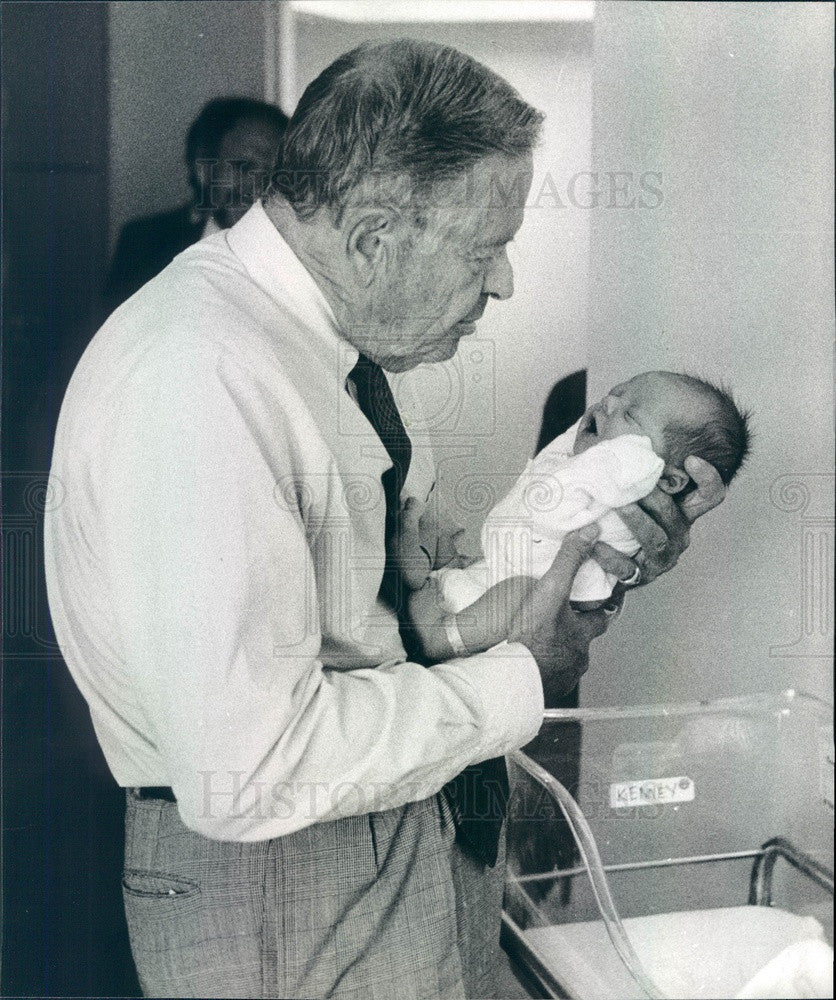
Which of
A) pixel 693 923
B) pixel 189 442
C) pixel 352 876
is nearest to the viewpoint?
pixel 189 442

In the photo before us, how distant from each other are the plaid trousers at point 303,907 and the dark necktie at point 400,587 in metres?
0.02

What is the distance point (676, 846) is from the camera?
4.48 ft

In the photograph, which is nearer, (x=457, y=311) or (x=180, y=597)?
(x=180, y=597)

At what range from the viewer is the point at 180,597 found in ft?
3.76

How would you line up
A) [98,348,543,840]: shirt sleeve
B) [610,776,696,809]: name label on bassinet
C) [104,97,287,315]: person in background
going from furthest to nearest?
Answer: 1. [610,776,696,809]: name label on bassinet
2. [104,97,287,315]: person in background
3. [98,348,543,840]: shirt sleeve

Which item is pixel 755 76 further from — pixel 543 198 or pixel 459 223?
pixel 459 223

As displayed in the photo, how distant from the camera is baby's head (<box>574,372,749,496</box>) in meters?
1.26

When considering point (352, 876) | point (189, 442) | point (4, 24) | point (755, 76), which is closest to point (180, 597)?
A: point (189, 442)

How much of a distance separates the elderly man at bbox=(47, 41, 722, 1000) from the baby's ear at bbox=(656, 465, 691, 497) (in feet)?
0.07

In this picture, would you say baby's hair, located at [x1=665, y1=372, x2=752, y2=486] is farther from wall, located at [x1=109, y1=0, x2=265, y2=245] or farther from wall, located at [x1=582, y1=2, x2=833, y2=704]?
wall, located at [x1=109, y1=0, x2=265, y2=245]

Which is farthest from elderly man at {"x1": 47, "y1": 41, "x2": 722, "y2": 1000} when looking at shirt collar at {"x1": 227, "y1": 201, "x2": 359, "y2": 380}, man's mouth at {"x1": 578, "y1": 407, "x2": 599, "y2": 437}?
man's mouth at {"x1": 578, "y1": 407, "x2": 599, "y2": 437}

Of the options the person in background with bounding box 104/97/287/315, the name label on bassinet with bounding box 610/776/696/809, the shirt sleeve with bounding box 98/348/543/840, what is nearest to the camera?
the shirt sleeve with bounding box 98/348/543/840

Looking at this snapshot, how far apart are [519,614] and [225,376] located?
0.44m

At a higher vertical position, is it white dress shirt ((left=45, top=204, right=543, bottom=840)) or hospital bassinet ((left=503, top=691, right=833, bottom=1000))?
white dress shirt ((left=45, top=204, right=543, bottom=840))
